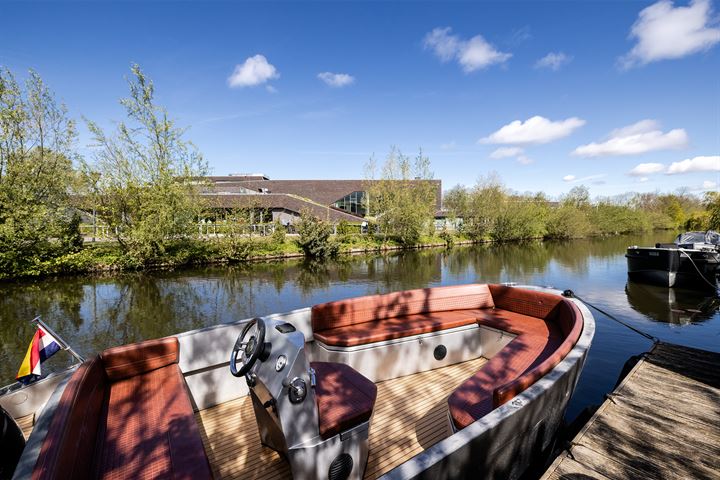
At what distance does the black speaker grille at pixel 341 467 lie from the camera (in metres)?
2.61

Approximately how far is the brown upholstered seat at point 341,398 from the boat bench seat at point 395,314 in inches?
42.5

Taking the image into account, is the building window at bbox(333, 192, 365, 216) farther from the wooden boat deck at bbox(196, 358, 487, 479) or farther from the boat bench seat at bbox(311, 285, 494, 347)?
the wooden boat deck at bbox(196, 358, 487, 479)

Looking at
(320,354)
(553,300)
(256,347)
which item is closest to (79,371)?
(256,347)

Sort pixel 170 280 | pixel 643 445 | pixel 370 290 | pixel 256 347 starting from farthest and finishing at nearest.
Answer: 1. pixel 170 280
2. pixel 370 290
3. pixel 643 445
4. pixel 256 347

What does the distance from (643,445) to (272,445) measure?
3.38m

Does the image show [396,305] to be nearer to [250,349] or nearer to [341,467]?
[341,467]

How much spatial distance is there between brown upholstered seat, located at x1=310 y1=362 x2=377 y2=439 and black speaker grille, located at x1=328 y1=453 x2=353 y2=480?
0.25 m

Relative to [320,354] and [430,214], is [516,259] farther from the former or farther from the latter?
[320,354]

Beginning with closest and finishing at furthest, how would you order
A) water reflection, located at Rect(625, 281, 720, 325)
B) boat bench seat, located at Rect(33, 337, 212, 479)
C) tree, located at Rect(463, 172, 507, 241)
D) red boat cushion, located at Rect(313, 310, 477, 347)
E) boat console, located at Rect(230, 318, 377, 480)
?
boat bench seat, located at Rect(33, 337, 212, 479)
boat console, located at Rect(230, 318, 377, 480)
red boat cushion, located at Rect(313, 310, 477, 347)
water reflection, located at Rect(625, 281, 720, 325)
tree, located at Rect(463, 172, 507, 241)

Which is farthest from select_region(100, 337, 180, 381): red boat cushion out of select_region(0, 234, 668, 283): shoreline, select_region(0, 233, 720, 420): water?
select_region(0, 234, 668, 283): shoreline

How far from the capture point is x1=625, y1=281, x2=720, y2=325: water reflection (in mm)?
10430

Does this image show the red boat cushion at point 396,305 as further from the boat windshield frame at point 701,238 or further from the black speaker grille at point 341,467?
the boat windshield frame at point 701,238

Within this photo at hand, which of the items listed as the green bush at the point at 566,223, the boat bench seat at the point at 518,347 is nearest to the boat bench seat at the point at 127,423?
the boat bench seat at the point at 518,347

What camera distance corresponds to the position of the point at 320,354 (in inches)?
181
